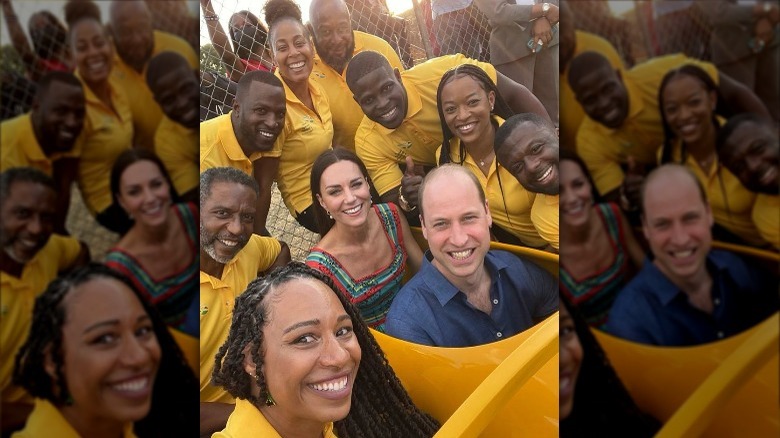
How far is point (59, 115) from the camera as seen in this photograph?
2.02 metres

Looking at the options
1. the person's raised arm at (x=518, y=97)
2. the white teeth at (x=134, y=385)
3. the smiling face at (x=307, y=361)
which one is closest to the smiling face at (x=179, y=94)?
the smiling face at (x=307, y=361)

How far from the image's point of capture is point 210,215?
95.7 inches

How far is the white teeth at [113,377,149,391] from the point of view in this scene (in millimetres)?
2061

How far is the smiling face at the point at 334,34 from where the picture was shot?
245 centimetres

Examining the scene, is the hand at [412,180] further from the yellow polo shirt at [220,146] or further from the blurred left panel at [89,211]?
the blurred left panel at [89,211]

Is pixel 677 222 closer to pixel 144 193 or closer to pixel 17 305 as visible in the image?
pixel 144 193

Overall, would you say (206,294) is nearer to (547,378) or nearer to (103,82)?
(103,82)

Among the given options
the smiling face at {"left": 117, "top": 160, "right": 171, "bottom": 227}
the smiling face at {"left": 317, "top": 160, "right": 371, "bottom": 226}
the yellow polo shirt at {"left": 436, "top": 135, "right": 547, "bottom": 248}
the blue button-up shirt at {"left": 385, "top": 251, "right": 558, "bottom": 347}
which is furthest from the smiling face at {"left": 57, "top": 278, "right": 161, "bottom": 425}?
the yellow polo shirt at {"left": 436, "top": 135, "right": 547, "bottom": 248}

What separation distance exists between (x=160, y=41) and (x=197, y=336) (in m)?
0.91

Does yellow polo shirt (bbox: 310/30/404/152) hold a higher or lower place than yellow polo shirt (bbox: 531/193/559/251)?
higher

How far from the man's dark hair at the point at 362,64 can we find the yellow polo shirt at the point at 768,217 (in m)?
1.25

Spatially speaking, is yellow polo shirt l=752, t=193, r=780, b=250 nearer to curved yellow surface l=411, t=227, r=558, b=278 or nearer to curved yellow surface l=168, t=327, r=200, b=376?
curved yellow surface l=411, t=227, r=558, b=278

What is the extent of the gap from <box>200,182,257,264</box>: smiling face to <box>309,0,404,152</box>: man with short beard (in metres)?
0.37

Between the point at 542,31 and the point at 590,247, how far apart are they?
801 millimetres
